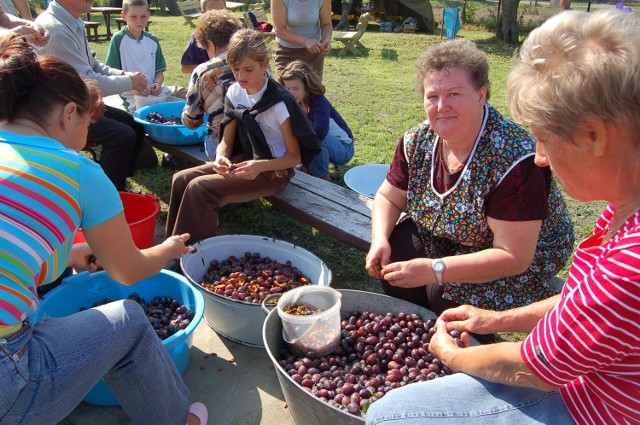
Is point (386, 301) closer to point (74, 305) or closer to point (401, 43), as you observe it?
point (74, 305)

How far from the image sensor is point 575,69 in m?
1.23

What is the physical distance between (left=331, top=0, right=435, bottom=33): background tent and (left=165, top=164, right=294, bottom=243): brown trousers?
1322 centimetres

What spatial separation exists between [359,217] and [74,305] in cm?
164

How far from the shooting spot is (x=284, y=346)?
2.39m

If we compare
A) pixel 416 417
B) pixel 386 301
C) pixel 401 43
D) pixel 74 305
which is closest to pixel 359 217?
pixel 386 301

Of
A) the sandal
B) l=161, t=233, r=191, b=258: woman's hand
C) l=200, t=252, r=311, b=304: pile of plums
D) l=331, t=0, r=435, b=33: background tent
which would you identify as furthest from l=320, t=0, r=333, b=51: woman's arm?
l=331, t=0, r=435, b=33: background tent

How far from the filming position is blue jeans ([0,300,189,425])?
64.3 inches

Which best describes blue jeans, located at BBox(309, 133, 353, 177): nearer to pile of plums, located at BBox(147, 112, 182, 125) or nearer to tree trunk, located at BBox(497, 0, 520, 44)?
pile of plums, located at BBox(147, 112, 182, 125)

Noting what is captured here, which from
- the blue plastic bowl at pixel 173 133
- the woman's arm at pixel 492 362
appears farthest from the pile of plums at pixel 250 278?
the blue plastic bowl at pixel 173 133

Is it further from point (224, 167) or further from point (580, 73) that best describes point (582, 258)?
point (224, 167)

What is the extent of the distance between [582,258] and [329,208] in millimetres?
2041

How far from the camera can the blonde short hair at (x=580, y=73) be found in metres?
1.18

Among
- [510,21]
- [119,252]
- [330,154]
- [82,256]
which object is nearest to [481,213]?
[119,252]

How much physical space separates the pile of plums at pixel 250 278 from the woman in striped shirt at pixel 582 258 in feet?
4.67
